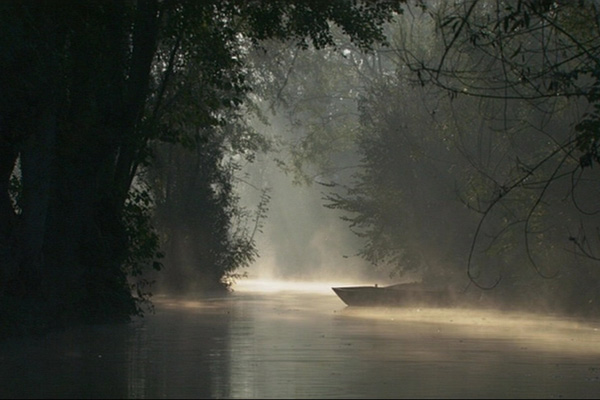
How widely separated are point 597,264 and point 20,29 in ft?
79.7

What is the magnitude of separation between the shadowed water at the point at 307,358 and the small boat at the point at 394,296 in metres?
5.14

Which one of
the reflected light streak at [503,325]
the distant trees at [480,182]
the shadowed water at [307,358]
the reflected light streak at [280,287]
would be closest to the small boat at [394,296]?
Answer: the reflected light streak at [503,325]

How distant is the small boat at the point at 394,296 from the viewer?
44094 mm

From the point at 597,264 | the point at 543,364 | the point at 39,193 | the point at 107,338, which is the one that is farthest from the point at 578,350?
the point at 597,264

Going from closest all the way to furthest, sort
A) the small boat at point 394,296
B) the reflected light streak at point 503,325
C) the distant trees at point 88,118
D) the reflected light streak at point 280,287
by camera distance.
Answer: the distant trees at point 88,118 < the reflected light streak at point 503,325 < the small boat at point 394,296 < the reflected light streak at point 280,287

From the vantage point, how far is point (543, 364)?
2252 cm

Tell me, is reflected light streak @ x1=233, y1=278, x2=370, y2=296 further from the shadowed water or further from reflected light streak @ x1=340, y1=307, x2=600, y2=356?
the shadowed water

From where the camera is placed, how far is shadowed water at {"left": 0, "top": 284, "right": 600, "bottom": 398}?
17312mm

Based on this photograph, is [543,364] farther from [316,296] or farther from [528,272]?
[316,296]

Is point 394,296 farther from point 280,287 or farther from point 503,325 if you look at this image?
point 280,287

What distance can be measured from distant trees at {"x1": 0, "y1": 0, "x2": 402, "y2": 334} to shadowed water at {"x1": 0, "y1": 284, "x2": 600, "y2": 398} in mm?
1396

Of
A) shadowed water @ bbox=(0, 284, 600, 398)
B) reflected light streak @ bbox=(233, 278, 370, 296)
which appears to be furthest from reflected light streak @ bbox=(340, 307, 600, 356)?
reflected light streak @ bbox=(233, 278, 370, 296)

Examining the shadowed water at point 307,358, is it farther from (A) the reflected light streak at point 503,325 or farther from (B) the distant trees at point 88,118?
(B) the distant trees at point 88,118

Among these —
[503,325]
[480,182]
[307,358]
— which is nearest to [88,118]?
[307,358]
